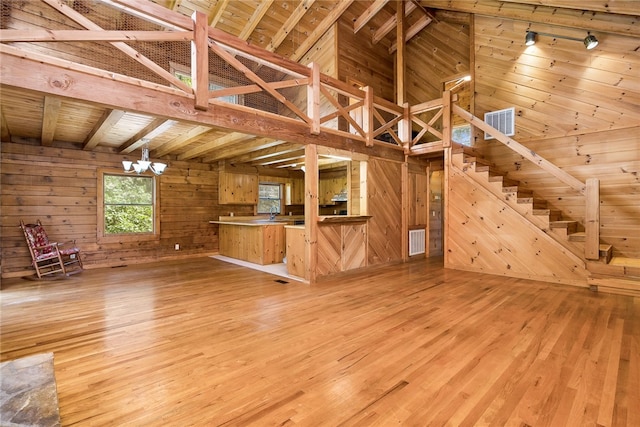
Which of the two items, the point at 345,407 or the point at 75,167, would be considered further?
the point at 75,167

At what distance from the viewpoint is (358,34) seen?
6.99 meters

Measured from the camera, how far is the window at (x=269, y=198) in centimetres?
867

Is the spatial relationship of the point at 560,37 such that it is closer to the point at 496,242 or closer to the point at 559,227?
the point at 559,227

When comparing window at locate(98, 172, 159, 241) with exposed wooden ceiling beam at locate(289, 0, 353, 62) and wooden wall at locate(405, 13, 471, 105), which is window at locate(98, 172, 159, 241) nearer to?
exposed wooden ceiling beam at locate(289, 0, 353, 62)

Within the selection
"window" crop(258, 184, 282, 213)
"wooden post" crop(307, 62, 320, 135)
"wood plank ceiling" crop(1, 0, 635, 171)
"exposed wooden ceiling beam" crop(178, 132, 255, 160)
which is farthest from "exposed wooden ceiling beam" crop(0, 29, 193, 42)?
"window" crop(258, 184, 282, 213)

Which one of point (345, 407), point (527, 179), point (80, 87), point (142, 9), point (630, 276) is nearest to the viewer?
point (345, 407)

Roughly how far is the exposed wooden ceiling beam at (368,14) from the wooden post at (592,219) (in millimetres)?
5260

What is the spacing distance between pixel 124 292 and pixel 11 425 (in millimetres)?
3021

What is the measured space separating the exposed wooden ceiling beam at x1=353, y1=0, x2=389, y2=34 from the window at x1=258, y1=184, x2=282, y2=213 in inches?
184

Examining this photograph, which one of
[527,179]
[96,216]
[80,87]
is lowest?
[96,216]

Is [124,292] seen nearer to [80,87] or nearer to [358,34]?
[80,87]

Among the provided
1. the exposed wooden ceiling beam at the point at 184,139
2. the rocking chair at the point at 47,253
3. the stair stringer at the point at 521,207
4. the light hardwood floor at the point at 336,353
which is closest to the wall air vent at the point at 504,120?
the stair stringer at the point at 521,207

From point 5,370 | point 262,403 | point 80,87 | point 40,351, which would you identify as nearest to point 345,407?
point 262,403

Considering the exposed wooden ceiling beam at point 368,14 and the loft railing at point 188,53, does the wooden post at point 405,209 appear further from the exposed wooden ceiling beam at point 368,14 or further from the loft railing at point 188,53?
the exposed wooden ceiling beam at point 368,14
